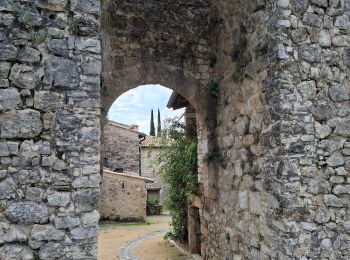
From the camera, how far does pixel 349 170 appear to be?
4117 mm

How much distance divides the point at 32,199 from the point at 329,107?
3025 millimetres

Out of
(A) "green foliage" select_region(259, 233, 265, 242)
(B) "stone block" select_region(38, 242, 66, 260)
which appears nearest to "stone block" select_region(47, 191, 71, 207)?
(B) "stone block" select_region(38, 242, 66, 260)

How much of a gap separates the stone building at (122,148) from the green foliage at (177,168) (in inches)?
438

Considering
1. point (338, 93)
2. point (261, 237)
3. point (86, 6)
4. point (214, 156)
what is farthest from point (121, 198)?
point (86, 6)

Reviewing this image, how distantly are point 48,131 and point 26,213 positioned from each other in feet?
2.07

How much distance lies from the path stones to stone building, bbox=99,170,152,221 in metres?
13.1

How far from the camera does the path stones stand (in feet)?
9.52

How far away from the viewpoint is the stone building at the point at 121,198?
15.8 meters

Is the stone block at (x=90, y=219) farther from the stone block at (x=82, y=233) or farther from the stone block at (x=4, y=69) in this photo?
the stone block at (x=4, y=69)

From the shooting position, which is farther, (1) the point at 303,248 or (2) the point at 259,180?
(2) the point at 259,180

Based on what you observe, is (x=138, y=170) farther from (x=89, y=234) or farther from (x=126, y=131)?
(x=89, y=234)

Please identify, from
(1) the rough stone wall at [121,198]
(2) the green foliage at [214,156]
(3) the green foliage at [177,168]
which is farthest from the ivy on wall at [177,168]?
(1) the rough stone wall at [121,198]

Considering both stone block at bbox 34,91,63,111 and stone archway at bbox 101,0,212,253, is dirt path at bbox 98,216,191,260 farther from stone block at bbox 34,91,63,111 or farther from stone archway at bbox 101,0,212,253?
stone block at bbox 34,91,63,111

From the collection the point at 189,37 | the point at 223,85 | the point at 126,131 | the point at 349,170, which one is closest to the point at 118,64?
the point at 189,37
